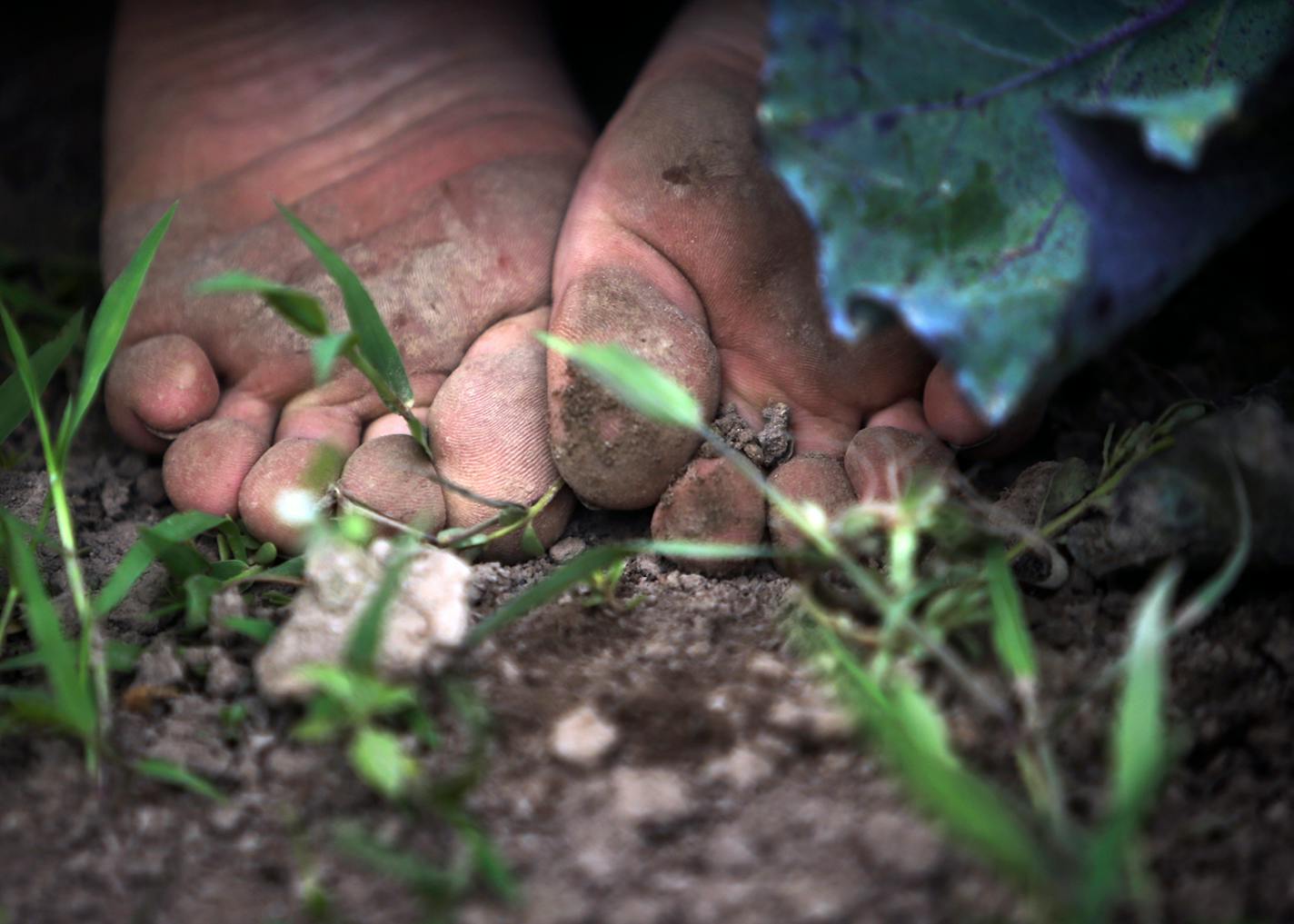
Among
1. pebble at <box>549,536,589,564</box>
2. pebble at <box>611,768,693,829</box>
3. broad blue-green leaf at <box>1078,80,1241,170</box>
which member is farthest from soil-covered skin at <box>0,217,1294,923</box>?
broad blue-green leaf at <box>1078,80,1241,170</box>

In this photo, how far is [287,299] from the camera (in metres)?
0.90

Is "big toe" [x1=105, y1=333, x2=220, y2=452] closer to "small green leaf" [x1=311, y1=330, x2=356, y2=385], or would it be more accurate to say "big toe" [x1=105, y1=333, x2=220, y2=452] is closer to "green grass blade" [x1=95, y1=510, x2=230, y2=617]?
"green grass blade" [x1=95, y1=510, x2=230, y2=617]

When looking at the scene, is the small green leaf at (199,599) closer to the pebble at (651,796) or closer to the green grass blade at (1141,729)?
the pebble at (651,796)

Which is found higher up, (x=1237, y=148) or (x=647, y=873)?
(x=1237, y=148)

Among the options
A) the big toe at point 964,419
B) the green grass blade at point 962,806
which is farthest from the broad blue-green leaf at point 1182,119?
the green grass blade at point 962,806

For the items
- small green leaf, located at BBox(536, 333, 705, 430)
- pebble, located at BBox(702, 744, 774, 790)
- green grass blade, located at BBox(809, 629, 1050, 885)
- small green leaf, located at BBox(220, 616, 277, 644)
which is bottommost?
pebble, located at BBox(702, 744, 774, 790)

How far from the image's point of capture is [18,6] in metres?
2.08

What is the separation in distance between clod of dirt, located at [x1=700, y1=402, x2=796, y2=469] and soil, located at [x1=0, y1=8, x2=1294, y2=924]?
0.18 m

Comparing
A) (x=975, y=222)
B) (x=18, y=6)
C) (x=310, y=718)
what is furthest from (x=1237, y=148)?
(x=18, y=6)

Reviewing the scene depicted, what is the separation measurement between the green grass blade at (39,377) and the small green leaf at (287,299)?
0.27 m

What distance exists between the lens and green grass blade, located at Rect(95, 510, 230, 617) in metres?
0.92

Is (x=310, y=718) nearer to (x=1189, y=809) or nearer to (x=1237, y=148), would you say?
(x=1189, y=809)

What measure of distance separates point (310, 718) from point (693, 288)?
→ 0.61m

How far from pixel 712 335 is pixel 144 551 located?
23.0 inches
